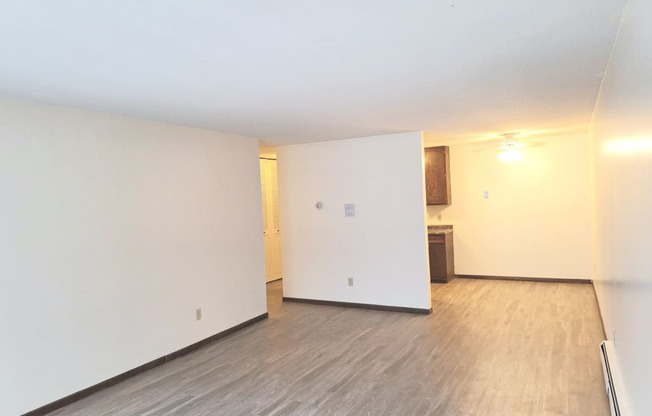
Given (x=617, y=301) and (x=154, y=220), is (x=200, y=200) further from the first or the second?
(x=617, y=301)

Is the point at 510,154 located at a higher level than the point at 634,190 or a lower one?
higher

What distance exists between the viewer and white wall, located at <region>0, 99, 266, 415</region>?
3.00 metres

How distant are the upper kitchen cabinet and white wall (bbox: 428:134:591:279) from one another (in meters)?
0.21

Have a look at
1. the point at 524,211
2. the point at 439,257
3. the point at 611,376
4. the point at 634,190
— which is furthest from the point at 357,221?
the point at 634,190

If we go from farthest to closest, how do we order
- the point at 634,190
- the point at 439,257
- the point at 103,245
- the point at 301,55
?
the point at 439,257
the point at 103,245
the point at 301,55
the point at 634,190

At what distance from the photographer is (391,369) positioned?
3646mm

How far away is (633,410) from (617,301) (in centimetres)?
100

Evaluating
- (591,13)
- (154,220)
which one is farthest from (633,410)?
(154,220)

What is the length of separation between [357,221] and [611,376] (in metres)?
3.37

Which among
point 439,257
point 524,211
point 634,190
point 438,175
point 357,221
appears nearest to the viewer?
point 634,190

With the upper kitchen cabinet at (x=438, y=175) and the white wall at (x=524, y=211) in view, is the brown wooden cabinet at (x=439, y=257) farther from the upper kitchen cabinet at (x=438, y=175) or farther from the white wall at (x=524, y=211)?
the upper kitchen cabinet at (x=438, y=175)

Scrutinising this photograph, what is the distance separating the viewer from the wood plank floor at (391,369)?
119 inches

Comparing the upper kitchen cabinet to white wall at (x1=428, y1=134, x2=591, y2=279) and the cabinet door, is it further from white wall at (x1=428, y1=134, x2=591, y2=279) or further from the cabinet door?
the cabinet door

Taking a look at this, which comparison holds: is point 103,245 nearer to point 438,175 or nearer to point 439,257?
point 439,257
